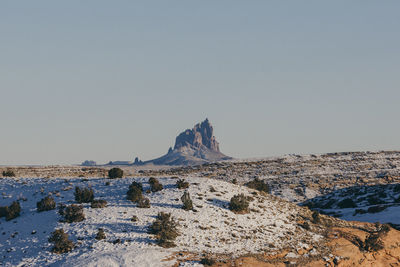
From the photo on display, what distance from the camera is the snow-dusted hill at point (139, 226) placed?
29.8 meters

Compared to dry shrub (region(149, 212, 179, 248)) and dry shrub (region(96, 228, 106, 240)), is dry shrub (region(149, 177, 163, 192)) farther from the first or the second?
dry shrub (region(96, 228, 106, 240))

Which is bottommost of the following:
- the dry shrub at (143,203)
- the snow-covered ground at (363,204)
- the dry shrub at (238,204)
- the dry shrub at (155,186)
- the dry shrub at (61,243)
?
the snow-covered ground at (363,204)

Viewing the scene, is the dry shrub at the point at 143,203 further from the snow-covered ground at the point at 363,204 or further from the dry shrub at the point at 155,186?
the snow-covered ground at the point at 363,204

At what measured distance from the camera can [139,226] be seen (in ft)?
113

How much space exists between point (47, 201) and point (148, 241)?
13.6 meters

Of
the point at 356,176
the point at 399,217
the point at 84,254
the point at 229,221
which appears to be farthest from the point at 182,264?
the point at 356,176

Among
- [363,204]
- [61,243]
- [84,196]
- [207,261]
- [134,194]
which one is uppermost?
[134,194]

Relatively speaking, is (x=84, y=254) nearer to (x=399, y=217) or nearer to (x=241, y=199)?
(x=241, y=199)

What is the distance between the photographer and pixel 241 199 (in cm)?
4362

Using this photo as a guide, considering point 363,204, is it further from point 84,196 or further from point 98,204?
point 84,196

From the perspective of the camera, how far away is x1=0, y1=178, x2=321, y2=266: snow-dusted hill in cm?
2980

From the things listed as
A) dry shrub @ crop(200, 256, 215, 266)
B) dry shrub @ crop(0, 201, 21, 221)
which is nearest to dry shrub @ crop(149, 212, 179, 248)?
dry shrub @ crop(200, 256, 215, 266)

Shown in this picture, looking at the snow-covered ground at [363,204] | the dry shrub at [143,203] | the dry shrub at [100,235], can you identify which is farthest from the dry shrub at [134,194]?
the snow-covered ground at [363,204]

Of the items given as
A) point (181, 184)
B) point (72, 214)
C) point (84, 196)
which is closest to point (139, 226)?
point (72, 214)
